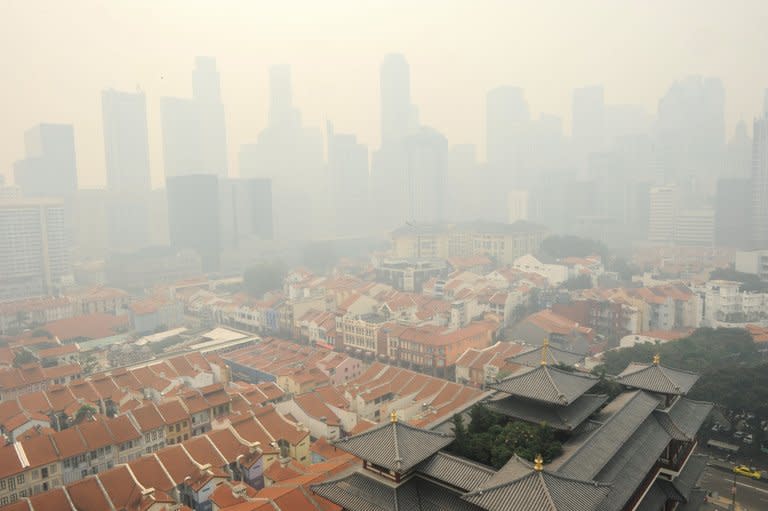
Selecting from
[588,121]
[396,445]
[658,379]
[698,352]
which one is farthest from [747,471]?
[588,121]

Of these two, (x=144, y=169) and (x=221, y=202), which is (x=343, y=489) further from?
(x=144, y=169)

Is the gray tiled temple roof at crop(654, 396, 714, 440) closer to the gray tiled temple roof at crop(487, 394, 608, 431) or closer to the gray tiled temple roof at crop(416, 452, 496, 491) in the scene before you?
the gray tiled temple roof at crop(487, 394, 608, 431)

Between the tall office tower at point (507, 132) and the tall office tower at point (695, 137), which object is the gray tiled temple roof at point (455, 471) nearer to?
the tall office tower at point (695, 137)

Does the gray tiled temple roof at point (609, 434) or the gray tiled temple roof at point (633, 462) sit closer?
the gray tiled temple roof at point (609, 434)

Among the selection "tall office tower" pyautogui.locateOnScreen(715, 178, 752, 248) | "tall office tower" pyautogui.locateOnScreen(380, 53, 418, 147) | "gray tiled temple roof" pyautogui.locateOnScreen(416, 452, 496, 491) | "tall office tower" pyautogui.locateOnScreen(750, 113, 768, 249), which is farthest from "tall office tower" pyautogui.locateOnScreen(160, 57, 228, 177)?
"gray tiled temple roof" pyautogui.locateOnScreen(416, 452, 496, 491)

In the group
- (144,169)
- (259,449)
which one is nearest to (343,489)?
(259,449)

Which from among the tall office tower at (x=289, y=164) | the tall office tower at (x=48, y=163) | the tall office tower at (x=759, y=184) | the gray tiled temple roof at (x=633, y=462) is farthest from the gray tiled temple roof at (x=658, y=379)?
the tall office tower at (x=289, y=164)
